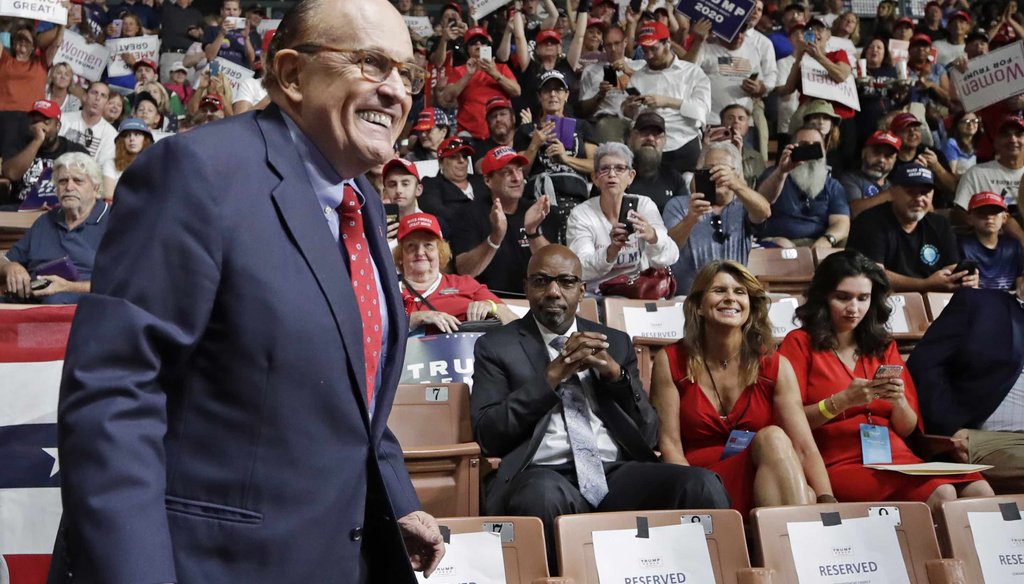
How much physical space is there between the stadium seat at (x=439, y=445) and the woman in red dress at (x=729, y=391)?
760 millimetres

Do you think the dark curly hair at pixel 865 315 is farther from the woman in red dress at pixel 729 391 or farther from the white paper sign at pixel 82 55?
the white paper sign at pixel 82 55

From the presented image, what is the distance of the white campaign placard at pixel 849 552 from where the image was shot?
10.5ft

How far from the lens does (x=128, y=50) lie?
11.0m

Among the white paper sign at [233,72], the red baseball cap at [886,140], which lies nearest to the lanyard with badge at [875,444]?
the red baseball cap at [886,140]

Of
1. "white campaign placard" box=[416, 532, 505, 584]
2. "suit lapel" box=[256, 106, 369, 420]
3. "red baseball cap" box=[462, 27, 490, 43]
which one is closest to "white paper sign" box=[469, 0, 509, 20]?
"red baseball cap" box=[462, 27, 490, 43]

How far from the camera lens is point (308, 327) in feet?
4.53

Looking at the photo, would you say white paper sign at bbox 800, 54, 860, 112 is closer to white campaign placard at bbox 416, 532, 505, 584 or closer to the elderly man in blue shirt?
the elderly man in blue shirt

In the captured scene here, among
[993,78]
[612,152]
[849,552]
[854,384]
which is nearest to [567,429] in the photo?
[849,552]


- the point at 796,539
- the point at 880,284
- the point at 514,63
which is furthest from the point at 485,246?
the point at 514,63

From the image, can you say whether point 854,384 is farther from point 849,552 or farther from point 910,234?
point 910,234

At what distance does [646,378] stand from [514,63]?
5756 millimetres

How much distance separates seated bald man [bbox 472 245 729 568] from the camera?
3477mm

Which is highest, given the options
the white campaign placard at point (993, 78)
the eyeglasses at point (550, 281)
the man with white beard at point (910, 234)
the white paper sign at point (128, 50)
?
the white paper sign at point (128, 50)

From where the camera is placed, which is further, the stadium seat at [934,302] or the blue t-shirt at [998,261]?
the blue t-shirt at [998,261]
